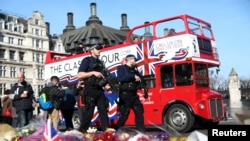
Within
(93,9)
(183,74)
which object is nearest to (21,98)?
(183,74)

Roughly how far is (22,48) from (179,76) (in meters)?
55.9

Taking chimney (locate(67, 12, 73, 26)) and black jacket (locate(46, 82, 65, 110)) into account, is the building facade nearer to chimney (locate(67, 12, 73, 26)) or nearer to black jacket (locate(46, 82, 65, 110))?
chimney (locate(67, 12, 73, 26))

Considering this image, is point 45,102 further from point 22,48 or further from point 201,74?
point 22,48

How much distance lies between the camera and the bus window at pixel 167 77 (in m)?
11.2

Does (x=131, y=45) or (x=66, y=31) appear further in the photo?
(x=66, y=31)

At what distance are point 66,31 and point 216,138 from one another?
85211 millimetres

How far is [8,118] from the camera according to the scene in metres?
11.0

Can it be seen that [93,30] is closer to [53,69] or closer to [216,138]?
[53,69]

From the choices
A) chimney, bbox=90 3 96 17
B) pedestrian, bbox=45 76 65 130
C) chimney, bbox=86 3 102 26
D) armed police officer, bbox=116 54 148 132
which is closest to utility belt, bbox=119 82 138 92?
armed police officer, bbox=116 54 148 132

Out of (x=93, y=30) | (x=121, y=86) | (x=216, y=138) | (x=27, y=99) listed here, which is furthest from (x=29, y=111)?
(x=93, y=30)

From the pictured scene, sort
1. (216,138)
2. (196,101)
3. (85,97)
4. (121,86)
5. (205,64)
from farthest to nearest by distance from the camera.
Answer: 1. (205,64)
2. (196,101)
3. (121,86)
4. (85,97)
5. (216,138)

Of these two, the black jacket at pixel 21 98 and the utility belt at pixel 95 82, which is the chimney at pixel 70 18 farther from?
the utility belt at pixel 95 82

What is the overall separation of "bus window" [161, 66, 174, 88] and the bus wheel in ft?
2.39

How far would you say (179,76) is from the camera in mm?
11086
